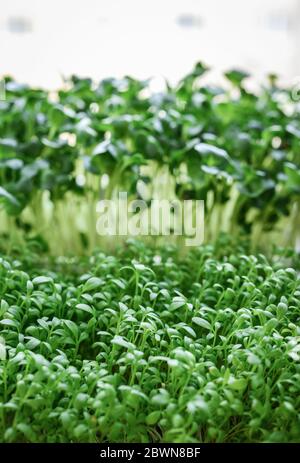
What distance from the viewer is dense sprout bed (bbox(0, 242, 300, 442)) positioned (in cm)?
85

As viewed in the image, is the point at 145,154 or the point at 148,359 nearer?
the point at 148,359

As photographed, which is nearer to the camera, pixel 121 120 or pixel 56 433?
pixel 56 433

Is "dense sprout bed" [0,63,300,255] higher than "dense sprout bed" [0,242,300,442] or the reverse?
higher

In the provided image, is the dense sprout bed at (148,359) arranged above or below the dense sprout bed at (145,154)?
below

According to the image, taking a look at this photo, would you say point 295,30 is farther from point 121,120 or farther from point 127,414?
point 127,414

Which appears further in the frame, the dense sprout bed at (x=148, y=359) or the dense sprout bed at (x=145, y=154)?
the dense sprout bed at (x=145, y=154)

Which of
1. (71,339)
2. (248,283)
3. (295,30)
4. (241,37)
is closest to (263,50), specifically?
(241,37)

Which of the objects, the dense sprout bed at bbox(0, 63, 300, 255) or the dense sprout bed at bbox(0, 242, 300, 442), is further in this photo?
the dense sprout bed at bbox(0, 63, 300, 255)

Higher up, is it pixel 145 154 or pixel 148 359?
pixel 145 154

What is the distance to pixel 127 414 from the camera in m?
0.84

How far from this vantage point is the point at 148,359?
96 cm

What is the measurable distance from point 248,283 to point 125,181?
0.57m

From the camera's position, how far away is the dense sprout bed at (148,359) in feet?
2.79
